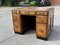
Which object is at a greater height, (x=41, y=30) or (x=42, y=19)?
(x=42, y=19)

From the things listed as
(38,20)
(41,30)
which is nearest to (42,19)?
(38,20)

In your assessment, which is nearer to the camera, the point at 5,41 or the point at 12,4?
the point at 5,41

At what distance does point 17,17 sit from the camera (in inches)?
91.9

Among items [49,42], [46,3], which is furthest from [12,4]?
[49,42]

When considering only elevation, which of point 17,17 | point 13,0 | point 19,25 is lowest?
point 19,25

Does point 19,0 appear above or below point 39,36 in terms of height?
above

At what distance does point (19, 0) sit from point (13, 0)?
745 millimetres

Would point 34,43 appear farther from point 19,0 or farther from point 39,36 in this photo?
point 19,0

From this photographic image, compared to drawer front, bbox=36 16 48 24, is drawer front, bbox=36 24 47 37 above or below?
below

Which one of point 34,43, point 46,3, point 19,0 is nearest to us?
point 34,43

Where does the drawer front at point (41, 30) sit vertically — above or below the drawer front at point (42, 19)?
below

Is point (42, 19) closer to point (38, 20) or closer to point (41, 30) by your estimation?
point (38, 20)

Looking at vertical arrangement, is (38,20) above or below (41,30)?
above

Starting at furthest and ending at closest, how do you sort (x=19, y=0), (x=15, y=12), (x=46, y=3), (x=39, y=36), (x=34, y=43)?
(x=19, y=0)
(x=46, y=3)
(x=15, y=12)
(x=39, y=36)
(x=34, y=43)
